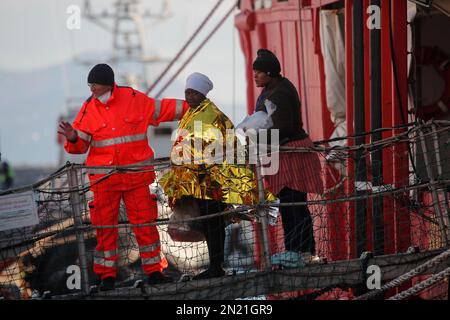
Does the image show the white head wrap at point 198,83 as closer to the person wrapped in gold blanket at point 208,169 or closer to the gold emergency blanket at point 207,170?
the person wrapped in gold blanket at point 208,169

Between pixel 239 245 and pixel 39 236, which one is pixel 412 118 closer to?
pixel 239 245

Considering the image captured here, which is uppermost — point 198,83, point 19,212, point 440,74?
point 440,74

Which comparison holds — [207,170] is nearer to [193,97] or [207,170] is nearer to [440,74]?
[193,97]

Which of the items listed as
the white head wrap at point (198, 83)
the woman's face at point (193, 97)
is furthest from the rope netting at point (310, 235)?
the white head wrap at point (198, 83)

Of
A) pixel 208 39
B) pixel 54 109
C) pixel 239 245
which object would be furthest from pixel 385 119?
pixel 54 109

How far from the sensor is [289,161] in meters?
9.57

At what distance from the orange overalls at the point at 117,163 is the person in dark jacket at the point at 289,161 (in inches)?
39.1

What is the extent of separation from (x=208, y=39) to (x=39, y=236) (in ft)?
25.9

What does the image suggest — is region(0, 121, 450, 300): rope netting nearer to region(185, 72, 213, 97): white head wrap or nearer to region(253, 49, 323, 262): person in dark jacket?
region(253, 49, 323, 262): person in dark jacket

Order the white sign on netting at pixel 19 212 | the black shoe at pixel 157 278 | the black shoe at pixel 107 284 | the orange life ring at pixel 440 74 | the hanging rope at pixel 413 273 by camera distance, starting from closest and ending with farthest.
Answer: the hanging rope at pixel 413 273 → the white sign on netting at pixel 19 212 → the black shoe at pixel 107 284 → the black shoe at pixel 157 278 → the orange life ring at pixel 440 74

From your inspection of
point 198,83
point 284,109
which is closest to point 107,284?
point 198,83

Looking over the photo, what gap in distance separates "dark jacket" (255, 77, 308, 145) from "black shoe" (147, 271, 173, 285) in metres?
1.46

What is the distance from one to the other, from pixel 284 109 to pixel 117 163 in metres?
1.43

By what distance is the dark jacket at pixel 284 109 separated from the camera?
31.2ft
